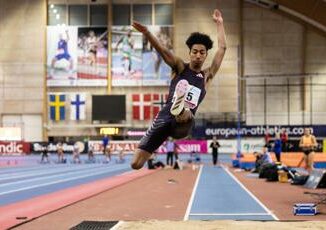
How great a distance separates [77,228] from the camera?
239 inches

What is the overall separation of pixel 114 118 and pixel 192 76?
33.7 m

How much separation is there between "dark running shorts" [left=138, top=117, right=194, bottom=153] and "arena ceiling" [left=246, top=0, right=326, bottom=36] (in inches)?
1265

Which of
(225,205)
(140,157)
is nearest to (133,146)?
(225,205)

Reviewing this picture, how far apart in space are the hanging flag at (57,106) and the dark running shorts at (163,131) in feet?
114

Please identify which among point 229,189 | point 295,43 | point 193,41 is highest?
point 295,43

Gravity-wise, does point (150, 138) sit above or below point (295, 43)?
below

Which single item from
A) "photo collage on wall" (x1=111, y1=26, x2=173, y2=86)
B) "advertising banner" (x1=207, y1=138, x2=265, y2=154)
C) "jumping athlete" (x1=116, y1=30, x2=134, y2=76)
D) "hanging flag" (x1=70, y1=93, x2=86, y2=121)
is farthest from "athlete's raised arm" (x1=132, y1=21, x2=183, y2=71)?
"hanging flag" (x1=70, y1=93, x2=86, y2=121)

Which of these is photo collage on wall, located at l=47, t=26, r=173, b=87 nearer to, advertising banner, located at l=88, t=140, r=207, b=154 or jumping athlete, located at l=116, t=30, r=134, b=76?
jumping athlete, located at l=116, t=30, r=134, b=76

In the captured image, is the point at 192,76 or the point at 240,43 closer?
the point at 192,76

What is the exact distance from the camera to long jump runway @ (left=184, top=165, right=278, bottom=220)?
26.3ft

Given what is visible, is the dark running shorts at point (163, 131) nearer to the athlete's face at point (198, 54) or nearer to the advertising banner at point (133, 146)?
the athlete's face at point (198, 54)

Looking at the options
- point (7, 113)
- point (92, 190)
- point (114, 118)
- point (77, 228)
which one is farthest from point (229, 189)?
point (7, 113)

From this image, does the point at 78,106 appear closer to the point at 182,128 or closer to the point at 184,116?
the point at 182,128

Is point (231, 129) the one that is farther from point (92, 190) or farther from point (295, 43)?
point (92, 190)
